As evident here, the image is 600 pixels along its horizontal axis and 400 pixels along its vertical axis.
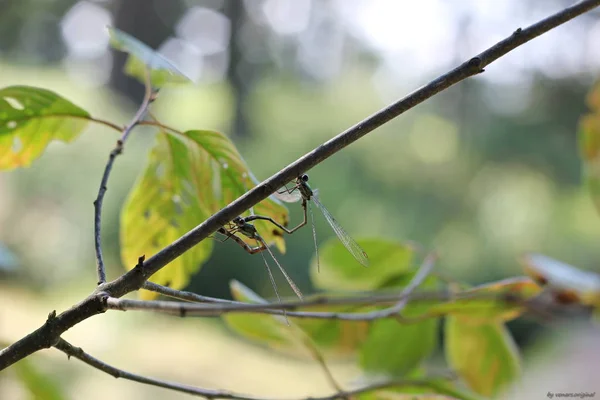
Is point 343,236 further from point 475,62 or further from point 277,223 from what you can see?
point 475,62

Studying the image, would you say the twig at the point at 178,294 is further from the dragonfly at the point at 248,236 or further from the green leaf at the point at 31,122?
the green leaf at the point at 31,122

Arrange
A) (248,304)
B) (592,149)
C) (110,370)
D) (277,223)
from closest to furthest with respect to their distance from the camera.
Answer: (248,304), (110,370), (277,223), (592,149)

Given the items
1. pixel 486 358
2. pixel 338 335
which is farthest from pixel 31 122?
pixel 486 358

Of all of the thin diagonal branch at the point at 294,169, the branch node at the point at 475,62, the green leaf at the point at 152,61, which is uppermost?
the green leaf at the point at 152,61

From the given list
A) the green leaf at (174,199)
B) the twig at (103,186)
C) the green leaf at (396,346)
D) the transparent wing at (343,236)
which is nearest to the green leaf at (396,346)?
the green leaf at (396,346)

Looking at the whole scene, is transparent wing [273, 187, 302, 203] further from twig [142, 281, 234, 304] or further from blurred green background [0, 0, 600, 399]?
blurred green background [0, 0, 600, 399]

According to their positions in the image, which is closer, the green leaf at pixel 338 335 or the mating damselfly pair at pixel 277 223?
the mating damselfly pair at pixel 277 223

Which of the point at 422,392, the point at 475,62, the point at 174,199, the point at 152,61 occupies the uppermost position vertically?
the point at 152,61

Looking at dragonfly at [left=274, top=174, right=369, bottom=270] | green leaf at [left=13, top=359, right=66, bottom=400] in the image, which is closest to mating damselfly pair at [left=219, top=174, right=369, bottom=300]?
dragonfly at [left=274, top=174, right=369, bottom=270]
